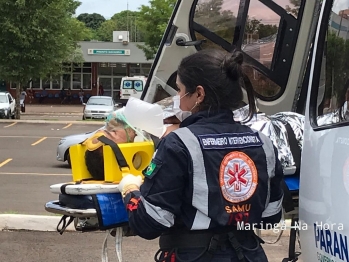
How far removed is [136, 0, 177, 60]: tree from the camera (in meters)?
32.5

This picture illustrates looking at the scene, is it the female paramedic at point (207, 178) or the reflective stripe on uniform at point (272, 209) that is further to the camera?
the reflective stripe on uniform at point (272, 209)

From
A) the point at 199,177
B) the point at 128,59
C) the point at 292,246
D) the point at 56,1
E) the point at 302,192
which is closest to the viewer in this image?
the point at 199,177

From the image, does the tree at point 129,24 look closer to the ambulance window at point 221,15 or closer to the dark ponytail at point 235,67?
the ambulance window at point 221,15

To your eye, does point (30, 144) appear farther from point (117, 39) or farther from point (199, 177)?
point (117, 39)

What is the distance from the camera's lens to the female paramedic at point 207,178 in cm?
228

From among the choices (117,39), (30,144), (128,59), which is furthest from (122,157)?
(117,39)

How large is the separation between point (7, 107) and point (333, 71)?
972 inches

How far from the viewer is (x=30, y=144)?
16656mm

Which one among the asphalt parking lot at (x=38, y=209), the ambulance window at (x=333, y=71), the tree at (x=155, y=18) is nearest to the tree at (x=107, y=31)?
the tree at (x=155, y=18)

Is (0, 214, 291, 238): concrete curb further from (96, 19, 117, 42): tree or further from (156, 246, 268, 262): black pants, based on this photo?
(96, 19, 117, 42): tree

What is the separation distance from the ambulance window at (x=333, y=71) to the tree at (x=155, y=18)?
98.1ft

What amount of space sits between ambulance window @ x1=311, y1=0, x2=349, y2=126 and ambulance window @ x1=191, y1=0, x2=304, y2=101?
1.43 m

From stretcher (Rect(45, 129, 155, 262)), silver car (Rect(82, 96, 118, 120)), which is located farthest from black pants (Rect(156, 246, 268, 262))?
silver car (Rect(82, 96, 118, 120))

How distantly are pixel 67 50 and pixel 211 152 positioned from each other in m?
23.4
